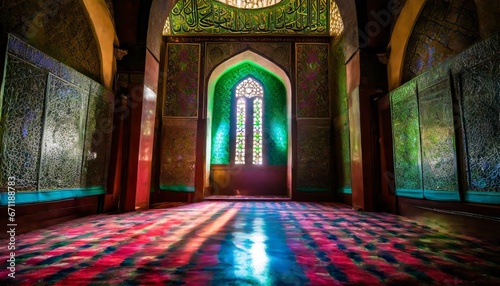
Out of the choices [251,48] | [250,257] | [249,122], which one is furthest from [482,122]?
[249,122]

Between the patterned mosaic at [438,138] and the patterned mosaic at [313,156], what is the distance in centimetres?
354

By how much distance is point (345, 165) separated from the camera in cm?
611

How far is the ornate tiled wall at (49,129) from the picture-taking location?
96.0 inches

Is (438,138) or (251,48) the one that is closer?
(438,138)

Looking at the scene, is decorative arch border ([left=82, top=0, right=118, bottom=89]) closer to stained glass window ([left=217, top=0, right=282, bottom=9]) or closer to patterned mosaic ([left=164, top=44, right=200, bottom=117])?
patterned mosaic ([left=164, top=44, right=200, bottom=117])

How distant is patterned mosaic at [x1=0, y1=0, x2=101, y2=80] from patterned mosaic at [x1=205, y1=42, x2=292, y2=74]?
3.82 meters

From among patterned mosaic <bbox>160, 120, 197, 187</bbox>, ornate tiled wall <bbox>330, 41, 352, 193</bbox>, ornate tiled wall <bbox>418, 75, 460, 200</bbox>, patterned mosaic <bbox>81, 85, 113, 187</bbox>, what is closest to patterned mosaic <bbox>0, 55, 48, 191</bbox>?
patterned mosaic <bbox>81, 85, 113, 187</bbox>

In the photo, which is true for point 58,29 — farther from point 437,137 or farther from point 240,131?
point 240,131

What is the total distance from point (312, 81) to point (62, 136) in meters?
5.90

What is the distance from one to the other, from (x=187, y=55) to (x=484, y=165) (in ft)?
22.3

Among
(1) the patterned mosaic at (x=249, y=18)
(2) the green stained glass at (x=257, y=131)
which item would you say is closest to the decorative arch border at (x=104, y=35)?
(1) the patterned mosaic at (x=249, y=18)

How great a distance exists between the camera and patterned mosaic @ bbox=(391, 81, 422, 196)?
3414 mm

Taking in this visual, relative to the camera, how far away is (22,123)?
2.55m

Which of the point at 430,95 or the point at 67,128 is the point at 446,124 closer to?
the point at 430,95
